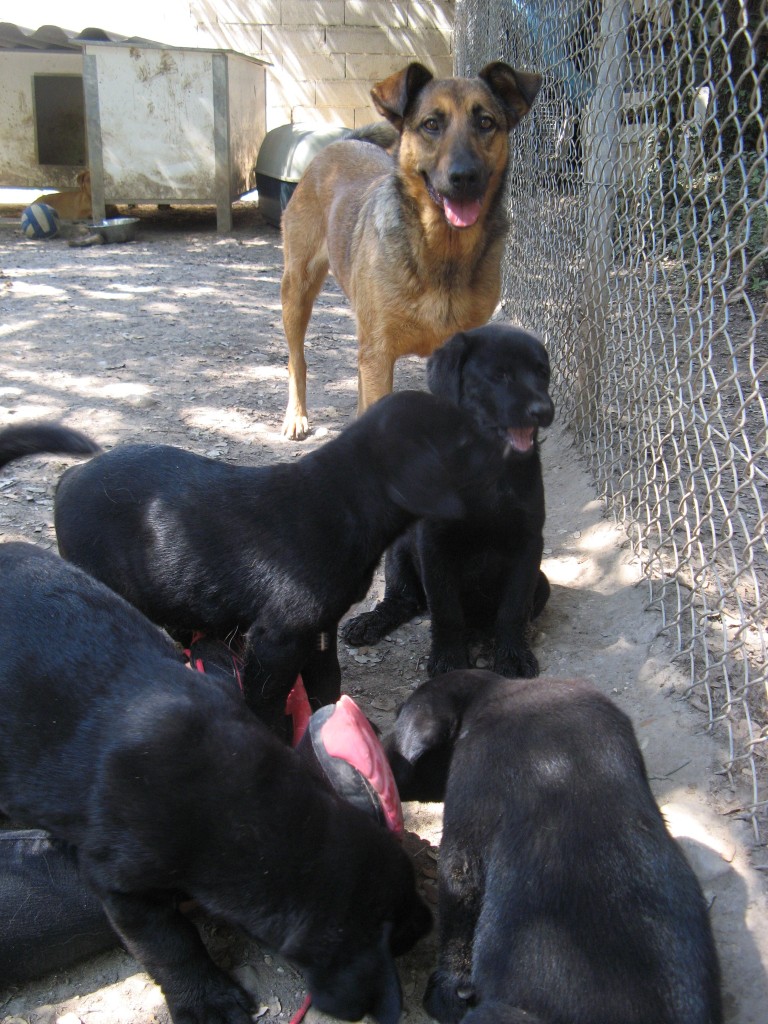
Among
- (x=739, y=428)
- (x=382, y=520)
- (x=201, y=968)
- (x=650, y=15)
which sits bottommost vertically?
(x=201, y=968)

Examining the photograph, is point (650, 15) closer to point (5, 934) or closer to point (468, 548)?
point (468, 548)

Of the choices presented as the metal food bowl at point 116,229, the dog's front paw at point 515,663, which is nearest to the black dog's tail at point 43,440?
the dog's front paw at point 515,663

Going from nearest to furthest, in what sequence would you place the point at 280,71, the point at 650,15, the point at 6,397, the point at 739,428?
the point at 739,428
the point at 650,15
the point at 6,397
the point at 280,71

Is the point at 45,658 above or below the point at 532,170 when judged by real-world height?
below

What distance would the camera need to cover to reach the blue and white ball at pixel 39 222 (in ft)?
33.8

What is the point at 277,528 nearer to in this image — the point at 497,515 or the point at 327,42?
the point at 497,515

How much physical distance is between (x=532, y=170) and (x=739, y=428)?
4263 mm

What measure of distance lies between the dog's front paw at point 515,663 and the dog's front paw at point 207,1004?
4.81 feet

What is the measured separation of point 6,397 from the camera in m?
5.43

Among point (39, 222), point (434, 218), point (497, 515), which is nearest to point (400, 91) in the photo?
point (434, 218)

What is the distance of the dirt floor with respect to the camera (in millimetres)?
2330

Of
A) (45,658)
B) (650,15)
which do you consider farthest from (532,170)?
(45,658)

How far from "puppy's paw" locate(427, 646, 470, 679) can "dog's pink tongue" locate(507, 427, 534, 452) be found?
77cm

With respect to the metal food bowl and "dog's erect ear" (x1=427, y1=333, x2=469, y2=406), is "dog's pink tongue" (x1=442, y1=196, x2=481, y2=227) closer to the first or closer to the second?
"dog's erect ear" (x1=427, y1=333, x2=469, y2=406)
